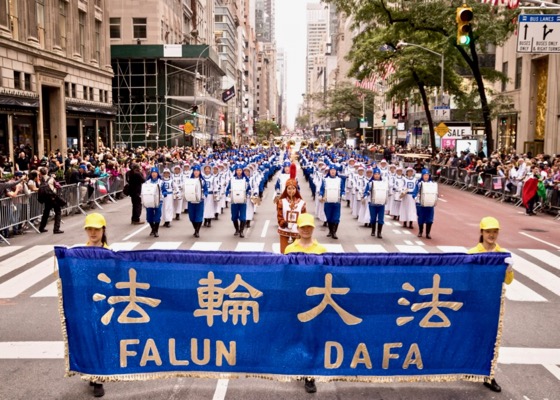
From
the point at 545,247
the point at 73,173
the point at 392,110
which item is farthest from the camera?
the point at 392,110

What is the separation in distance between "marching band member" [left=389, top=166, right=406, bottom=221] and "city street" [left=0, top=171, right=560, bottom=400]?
52cm

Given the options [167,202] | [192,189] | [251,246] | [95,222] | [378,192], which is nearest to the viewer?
[95,222]

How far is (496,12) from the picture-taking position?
32.2m

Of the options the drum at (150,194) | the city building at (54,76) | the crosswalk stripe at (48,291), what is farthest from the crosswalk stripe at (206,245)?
the city building at (54,76)

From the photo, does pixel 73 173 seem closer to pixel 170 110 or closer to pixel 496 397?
pixel 496 397

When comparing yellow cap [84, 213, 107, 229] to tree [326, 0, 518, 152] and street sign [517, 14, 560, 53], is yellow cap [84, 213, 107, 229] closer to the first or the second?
street sign [517, 14, 560, 53]

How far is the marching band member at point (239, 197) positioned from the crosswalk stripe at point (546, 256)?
284 inches

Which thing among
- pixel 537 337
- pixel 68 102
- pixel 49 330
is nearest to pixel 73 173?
pixel 49 330

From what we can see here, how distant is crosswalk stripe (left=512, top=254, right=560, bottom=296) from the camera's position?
35.9ft

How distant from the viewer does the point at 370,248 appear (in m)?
14.5

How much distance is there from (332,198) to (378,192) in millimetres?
1221

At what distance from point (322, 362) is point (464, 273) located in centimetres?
169

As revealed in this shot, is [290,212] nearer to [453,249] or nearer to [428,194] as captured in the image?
[453,249]

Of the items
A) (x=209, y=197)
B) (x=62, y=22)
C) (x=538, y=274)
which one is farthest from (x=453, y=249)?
(x=62, y=22)
